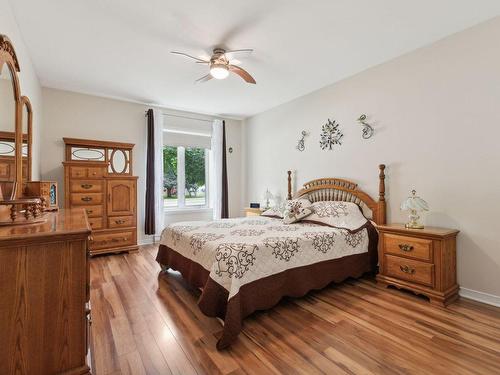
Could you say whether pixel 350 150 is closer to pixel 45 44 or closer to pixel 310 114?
pixel 310 114

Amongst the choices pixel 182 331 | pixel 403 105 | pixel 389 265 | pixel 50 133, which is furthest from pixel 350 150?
pixel 50 133

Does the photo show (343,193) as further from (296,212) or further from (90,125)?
(90,125)

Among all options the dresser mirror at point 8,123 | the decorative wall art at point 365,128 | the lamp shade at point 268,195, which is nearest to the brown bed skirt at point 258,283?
the decorative wall art at point 365,128

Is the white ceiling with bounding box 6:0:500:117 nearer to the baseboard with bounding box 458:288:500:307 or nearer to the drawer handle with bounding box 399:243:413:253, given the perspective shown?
the drawer handle with bounding box 399:243:413:253

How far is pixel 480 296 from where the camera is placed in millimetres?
2490

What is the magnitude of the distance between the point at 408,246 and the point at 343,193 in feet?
4.00

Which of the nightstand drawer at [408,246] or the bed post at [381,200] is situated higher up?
the bed post at [381,200]

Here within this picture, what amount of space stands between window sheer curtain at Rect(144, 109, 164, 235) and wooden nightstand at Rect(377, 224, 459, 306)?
377 centimetres

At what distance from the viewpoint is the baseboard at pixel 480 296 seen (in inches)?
94.5

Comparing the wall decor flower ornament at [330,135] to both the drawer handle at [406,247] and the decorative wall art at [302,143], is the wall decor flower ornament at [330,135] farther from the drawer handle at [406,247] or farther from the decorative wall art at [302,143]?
the drawer handle at [406,247]

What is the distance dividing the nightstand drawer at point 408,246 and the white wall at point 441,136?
43cm

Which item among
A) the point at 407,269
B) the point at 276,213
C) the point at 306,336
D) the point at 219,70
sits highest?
the point at 219,70

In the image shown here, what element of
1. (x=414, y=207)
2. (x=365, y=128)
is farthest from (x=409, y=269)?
(x=365, y=128)

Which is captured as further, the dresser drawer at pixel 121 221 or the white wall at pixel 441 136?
the dresser drawer at pixel 121 221
